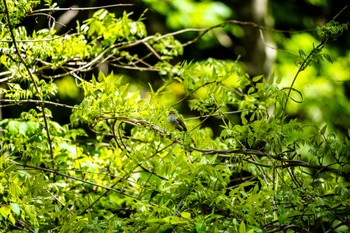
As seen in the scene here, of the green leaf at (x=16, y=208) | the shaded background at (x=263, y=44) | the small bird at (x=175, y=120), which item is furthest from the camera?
the shaded background at (x=263, y=44)

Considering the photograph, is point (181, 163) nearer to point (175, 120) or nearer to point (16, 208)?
point (175, 120)

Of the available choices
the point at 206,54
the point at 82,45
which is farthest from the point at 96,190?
the point at 206,54

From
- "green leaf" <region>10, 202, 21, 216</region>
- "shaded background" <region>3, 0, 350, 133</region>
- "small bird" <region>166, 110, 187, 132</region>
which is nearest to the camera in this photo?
"green leaf" <region>10, 202, 21, 216</region>

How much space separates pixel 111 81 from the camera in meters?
2.02

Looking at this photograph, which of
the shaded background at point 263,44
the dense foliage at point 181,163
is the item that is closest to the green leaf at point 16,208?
the dense foliage at point 181,163

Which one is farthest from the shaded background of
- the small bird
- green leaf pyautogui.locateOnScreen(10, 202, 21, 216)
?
green leaf pyautogui.locateOnScreen(10, 202, 21, 216)

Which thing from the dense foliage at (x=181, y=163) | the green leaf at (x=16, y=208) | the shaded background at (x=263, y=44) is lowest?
the green leaf at (x=16, y=208)

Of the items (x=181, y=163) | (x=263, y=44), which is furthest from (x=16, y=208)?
(x=263, y=44)

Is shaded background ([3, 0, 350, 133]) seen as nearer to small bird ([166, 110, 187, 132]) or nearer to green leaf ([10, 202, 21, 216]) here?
small bird ([166, 110, 187, 132])

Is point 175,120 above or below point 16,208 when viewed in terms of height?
above

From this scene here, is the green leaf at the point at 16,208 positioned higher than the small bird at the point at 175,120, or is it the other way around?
the small bird at the point at 175,120

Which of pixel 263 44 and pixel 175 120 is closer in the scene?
pixel 175 120

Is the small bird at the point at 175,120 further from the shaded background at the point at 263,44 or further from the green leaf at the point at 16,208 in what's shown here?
the shaded background at the point at 263,44

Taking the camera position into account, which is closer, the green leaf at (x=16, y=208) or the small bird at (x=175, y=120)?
the green leaf at (x=16, y=208)
